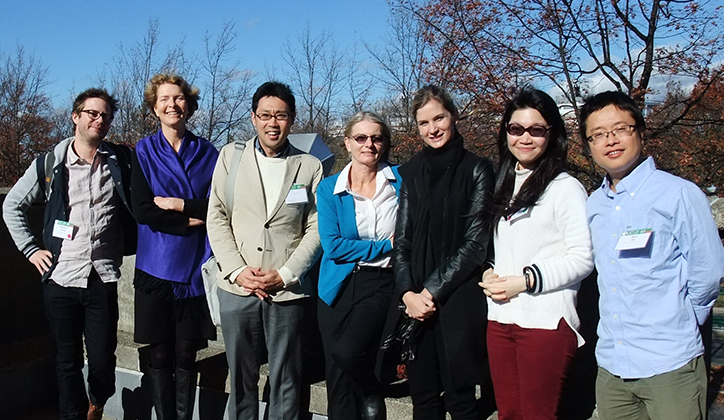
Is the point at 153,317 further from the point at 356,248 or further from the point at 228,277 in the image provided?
the point at 356,248

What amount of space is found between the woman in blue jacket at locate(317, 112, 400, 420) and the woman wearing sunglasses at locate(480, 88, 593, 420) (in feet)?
2.21

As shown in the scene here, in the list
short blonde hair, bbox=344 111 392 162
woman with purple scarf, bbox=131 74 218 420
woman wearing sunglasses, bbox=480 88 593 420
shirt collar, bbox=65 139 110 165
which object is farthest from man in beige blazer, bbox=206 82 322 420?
woman wearing sunglasses, bbox=480 88 593 420

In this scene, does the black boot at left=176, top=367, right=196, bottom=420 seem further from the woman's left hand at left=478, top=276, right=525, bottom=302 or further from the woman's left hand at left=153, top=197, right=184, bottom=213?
the woman's left hand at left=478, top=276, right=525, bottom=302

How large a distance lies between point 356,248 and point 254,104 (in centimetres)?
110

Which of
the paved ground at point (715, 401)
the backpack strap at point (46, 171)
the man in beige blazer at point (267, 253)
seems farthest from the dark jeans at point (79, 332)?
the paved ground at point (715, 401)

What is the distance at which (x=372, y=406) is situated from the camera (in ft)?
11.3

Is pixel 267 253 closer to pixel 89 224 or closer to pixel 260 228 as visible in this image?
pixel 260 228

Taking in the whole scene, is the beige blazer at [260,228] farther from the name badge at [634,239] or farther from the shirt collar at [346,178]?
the name badge at [634,239]

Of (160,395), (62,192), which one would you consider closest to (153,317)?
(160,395)

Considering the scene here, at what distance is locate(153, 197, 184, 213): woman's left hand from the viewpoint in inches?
143

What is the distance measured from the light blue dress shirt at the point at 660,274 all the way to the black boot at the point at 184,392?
2549mm

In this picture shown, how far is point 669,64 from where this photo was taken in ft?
19.1

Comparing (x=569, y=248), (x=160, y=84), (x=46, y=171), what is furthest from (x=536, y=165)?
(x=46, y=171)

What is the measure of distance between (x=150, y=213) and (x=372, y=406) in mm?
1779
